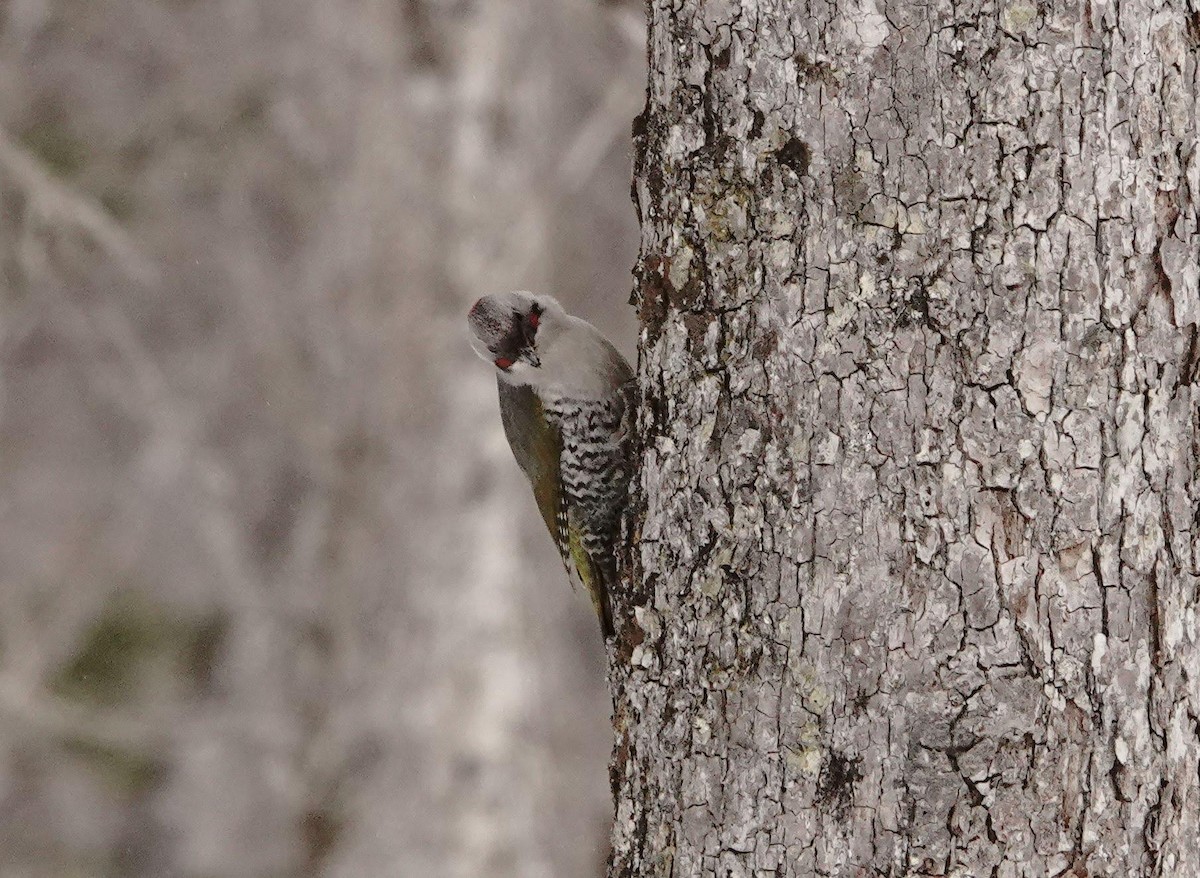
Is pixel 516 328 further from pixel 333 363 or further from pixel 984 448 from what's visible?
pixel 333 363

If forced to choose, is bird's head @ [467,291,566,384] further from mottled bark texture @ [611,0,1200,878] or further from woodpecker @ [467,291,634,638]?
mottled bark texture @ [611,0,1200,878]

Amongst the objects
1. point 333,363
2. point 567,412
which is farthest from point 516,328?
point 333,363

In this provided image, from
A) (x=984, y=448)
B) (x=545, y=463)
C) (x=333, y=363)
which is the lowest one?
(x=984, y=448)

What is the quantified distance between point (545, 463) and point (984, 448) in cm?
154

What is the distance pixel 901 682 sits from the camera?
5.47ft

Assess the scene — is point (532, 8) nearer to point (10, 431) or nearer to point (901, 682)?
point (901, 682)

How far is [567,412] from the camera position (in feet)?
9.72

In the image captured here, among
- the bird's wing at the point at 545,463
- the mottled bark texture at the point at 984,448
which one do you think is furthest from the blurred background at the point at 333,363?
the mottled bark texture at the point at 984,448

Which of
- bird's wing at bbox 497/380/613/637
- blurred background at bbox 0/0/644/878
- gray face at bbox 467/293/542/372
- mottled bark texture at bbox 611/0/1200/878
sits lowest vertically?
mottled bark texture at bbox 611/0/1200/878

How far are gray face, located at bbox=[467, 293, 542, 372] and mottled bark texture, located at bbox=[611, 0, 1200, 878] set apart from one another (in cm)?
129

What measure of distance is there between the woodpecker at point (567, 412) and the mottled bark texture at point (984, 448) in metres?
1.04

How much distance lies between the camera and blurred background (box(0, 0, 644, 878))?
5.32 metres

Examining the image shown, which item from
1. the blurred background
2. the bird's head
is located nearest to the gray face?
the bird's head

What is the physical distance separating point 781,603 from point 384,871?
4.22m
